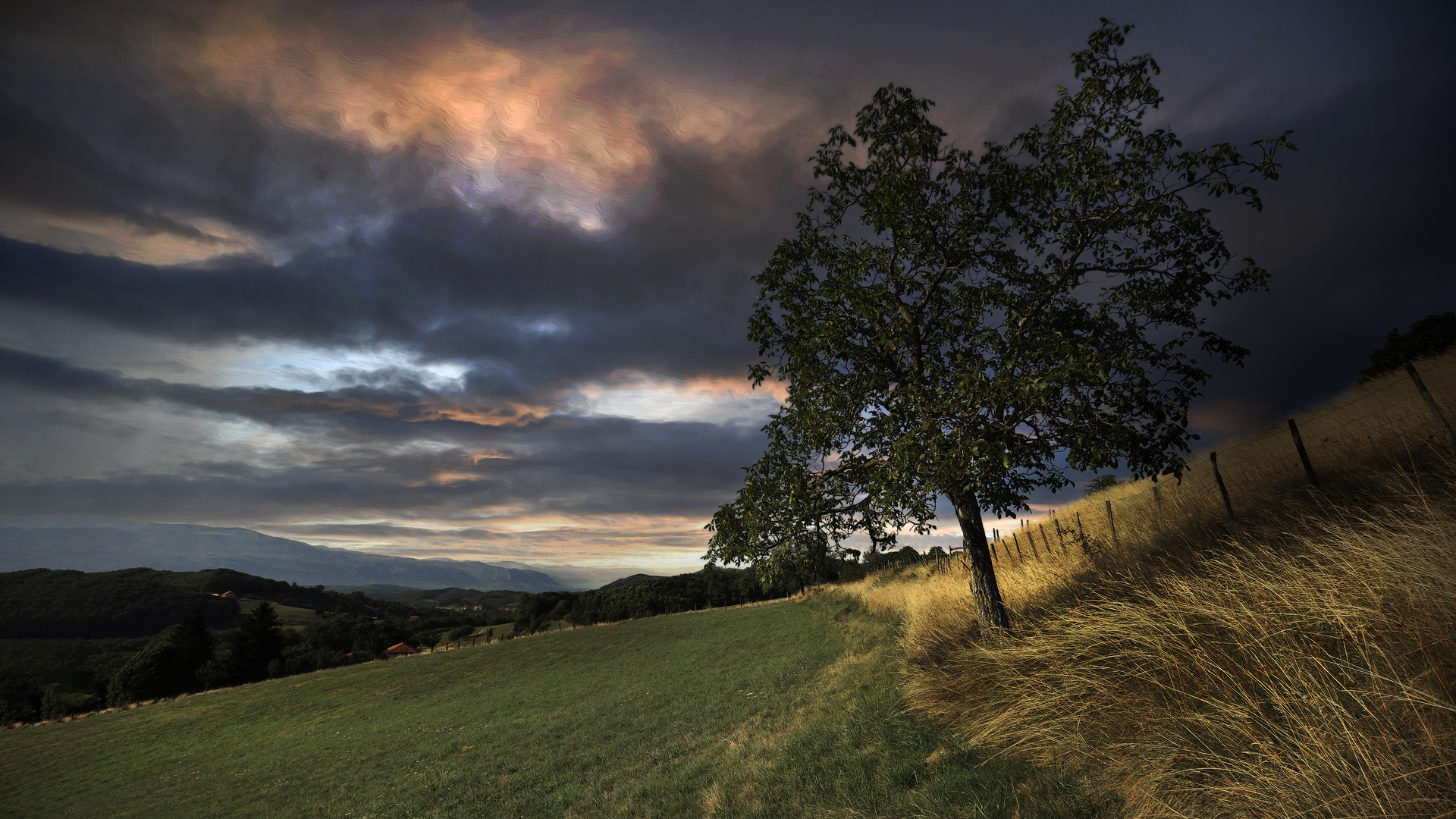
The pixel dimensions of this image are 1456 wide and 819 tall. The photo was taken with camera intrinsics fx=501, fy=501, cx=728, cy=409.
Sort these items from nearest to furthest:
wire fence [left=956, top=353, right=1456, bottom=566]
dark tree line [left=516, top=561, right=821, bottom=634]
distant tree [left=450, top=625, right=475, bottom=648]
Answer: wire fence [left=956, top=353, right=1456, bottom=566], dark tree line [left=516, top=561, right=821, bottom=634], distant tree [left=450, top=625, right=475, bottom=648]

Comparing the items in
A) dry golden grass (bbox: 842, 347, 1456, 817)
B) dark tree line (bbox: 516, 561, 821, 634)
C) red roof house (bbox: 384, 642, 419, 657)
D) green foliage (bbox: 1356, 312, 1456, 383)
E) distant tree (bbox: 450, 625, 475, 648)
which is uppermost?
green foliage (bbox: 1356, 312, 1456, 383)

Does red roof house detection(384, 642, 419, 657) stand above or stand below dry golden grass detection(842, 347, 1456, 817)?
below

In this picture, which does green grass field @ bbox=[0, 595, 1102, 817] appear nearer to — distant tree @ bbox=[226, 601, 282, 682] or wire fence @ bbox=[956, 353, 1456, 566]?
wire fence @ bbox=[956, 353, 1456, 566]

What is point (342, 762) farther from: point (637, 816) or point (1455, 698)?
point (1455, 698)

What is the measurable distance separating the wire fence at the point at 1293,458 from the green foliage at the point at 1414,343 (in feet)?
71.2

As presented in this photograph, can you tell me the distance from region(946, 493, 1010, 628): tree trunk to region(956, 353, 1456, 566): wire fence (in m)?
5.77

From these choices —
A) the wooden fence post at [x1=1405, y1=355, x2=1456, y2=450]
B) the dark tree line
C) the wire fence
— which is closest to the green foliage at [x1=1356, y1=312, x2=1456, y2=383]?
the wire fence

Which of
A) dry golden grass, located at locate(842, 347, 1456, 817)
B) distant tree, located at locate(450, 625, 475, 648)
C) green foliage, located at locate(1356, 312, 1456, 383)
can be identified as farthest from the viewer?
distant tree, located at locate(450, 625, 475, 648)

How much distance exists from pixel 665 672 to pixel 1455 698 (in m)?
34.5

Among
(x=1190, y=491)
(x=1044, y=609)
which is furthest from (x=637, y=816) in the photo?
(x=1190, y=491)

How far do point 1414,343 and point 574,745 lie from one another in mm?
63347

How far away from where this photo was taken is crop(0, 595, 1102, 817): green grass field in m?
7.60

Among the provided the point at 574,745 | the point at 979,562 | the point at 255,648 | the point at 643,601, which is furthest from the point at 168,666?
the point at 979,562

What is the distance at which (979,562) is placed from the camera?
1054cm
